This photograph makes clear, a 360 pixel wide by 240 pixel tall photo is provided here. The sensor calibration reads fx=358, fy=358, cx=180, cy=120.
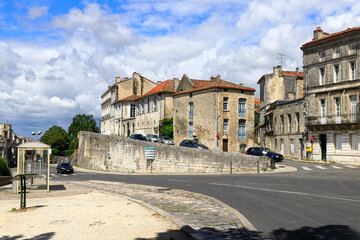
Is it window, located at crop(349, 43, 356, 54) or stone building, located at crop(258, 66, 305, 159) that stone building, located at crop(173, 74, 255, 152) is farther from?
window, located at crop(349, 43, 356, 54)

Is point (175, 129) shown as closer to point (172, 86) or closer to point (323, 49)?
point (172, 86)

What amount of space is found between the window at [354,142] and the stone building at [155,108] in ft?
92.6

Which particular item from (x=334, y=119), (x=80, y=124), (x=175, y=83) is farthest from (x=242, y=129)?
(x=80, y=124)

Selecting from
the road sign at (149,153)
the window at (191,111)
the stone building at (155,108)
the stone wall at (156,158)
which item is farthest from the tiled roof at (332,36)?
the stone building at (155,108)

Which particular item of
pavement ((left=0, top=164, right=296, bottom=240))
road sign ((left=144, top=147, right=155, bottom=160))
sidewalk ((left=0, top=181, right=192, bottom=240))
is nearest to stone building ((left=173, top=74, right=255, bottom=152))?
road sign ((left=144, top=147, right=155, bottom=160))

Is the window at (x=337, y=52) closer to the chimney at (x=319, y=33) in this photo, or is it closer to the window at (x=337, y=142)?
the chimney at (x=319, y=33)

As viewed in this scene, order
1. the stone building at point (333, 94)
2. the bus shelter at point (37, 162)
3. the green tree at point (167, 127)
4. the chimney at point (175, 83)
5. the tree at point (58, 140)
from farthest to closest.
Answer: the tree at point (58, 140), the chimney at point (175, 83), the green tree at point (167, 127), the stone building at point (333, 94), the bus shelter at point (37, 162)

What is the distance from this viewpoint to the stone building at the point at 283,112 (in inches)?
1575

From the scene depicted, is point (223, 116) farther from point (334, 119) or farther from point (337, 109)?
point (337, 109)

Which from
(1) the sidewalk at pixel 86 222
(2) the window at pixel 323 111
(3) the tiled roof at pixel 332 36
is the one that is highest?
(3) the tiled roof at pixel 332 36

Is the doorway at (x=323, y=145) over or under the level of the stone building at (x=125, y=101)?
under

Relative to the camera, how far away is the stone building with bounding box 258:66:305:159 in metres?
40.0

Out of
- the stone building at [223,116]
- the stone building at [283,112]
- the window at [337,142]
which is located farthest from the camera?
the stone building at [223,116]

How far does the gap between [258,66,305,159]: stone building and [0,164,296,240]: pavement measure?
911 inches
